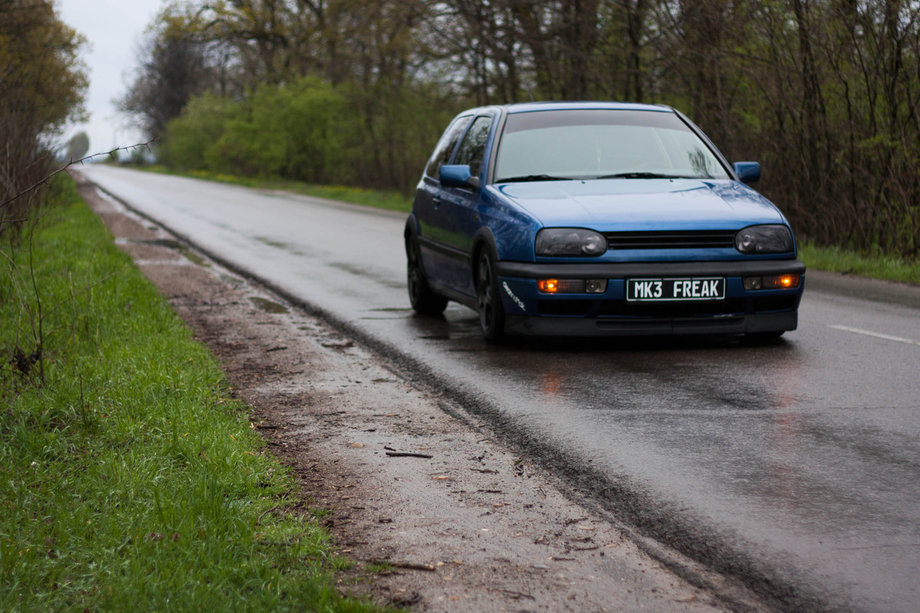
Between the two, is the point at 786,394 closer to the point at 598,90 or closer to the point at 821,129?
the point at 821,129

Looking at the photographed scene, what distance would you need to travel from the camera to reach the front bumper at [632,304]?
23.6 ft

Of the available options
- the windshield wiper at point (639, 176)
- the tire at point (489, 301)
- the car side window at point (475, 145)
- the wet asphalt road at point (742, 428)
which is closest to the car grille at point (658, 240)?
the wet asphalt road at point (742, 428)

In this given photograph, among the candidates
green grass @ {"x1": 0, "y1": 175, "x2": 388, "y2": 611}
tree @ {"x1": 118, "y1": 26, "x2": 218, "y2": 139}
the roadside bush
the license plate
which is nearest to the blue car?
the license plate

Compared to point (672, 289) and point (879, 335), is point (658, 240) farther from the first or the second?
point (879, 335)

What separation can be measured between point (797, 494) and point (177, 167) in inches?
2973

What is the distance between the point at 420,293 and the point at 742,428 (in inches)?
184

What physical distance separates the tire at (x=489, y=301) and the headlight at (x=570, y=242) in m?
0.46

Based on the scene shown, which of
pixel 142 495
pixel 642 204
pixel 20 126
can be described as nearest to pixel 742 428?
pixel 642 204

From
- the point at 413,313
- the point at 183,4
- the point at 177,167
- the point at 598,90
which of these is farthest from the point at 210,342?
the point at 177,167

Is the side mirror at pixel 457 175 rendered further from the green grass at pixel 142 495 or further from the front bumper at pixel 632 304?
the green grass at pixel 142 495

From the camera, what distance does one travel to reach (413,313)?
988 centimetres

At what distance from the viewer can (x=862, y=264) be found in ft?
42.5

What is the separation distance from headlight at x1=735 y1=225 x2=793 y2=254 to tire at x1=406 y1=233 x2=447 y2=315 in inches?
119

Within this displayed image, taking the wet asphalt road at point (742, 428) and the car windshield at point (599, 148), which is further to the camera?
the car windshield at point (599, 148)
